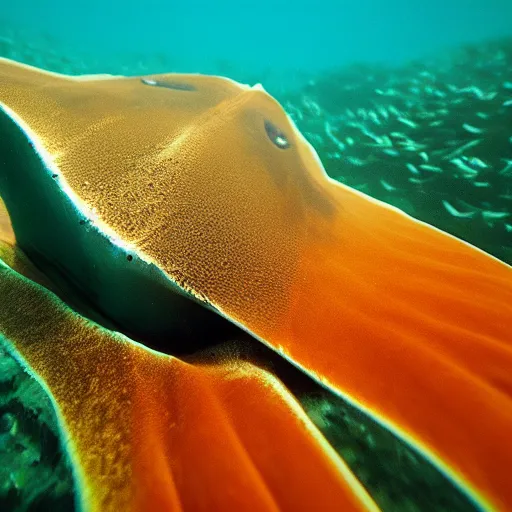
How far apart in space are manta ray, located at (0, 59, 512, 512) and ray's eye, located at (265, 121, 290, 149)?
0.35 ft

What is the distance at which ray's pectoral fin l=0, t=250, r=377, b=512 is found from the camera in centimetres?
50

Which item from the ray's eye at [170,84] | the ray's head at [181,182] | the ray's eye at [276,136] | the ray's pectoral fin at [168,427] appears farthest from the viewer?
the ray's eye at [170,84]

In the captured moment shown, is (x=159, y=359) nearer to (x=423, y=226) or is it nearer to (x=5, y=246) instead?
(x=5, y=246)

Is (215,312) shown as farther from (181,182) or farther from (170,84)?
(170,84)


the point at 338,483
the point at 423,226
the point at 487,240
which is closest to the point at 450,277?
the point at 423,226

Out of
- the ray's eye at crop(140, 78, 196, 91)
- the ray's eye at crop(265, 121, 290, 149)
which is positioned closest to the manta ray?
the ray's eye at crop(265, 121, 290, 149)

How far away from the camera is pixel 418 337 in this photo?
697 millimetres

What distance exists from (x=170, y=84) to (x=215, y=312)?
115 centimetres

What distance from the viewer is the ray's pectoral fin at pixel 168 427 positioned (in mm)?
496

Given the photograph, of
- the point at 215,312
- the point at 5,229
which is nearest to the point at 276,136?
the point at 215,312

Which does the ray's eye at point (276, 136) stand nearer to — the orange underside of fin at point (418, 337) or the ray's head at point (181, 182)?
the ray's head at point (181, 182)

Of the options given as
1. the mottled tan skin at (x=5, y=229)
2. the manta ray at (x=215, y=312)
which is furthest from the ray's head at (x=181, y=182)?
the mottled tan skin at (x=5, y=229)

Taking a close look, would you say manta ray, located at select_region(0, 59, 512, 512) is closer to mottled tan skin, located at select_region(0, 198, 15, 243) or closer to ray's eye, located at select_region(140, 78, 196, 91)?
mottled tan skin, located at select_region(0, 198, 15, 243)

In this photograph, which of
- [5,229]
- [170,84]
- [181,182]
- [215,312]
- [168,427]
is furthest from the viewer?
[170,84]
